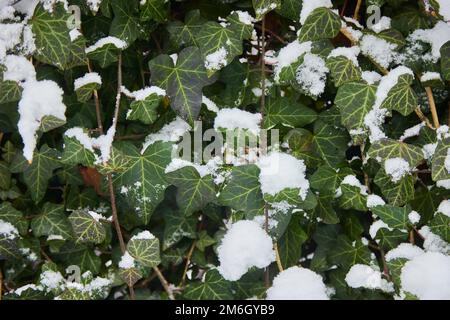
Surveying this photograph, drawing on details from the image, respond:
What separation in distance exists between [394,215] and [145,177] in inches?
19.9

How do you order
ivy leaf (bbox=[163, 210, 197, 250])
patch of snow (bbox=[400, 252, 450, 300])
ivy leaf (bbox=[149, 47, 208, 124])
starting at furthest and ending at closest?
ivy leaf (bbox=[163, 210, 197, 250]) < ivy leaf (bbox=[149, 47, 208, 124]) < patch of snow (bbox=[400, 252, 450, 300])

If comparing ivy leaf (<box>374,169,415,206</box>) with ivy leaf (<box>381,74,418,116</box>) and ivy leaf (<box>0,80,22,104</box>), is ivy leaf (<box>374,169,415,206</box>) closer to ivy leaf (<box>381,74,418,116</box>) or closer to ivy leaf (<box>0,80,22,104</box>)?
ivy leaf (<box>381,74,418,116</box>)

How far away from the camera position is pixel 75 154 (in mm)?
1133

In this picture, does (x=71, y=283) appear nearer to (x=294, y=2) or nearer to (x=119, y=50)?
(x=119, y=50)

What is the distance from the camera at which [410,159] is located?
1.11 meters

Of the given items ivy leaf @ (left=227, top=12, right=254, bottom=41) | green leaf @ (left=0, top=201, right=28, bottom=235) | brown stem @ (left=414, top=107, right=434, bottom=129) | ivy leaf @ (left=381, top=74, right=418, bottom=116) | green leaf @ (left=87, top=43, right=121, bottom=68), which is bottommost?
green leaf @ (left=0, top=201, right=28, bottom=235)

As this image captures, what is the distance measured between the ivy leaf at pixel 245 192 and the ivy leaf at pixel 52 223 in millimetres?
375

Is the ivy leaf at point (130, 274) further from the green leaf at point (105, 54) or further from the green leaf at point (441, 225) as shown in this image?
the green leaf at point (441, 225)

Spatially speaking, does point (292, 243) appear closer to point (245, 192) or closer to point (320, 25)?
point (245, 192)

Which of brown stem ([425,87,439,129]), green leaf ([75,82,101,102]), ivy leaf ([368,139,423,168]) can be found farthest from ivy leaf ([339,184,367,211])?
green leaf ([75,82,101,102])

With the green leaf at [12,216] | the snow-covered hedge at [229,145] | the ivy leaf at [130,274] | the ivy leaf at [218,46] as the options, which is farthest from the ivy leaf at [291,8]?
the green leaf at [12,216]

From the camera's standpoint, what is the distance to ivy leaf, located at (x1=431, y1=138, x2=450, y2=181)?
107 cm
